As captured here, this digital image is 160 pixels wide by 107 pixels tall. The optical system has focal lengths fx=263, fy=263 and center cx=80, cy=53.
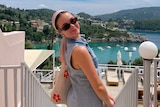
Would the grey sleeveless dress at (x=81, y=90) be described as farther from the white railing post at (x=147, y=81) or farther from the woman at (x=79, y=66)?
the white railing post at (x=147, y=81)

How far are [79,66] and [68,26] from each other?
10.6 inches

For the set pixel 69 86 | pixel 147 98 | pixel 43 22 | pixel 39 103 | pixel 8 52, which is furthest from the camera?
pixel 43 22

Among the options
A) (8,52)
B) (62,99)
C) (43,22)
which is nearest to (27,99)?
(62,99)

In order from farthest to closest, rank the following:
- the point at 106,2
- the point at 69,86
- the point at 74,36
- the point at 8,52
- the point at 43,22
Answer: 1. the point at 106,2
2. the point at 43,22
3. the point at 8,52
4. the point at 69,86
5. the point at 74,36

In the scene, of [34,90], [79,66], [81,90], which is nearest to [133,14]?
[34,90]

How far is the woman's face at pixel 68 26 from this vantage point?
1652mm

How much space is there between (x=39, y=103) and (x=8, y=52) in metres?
1.71

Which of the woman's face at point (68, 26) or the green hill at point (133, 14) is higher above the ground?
the green hill at point (133, 14)

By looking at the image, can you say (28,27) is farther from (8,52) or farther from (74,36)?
(74,36)

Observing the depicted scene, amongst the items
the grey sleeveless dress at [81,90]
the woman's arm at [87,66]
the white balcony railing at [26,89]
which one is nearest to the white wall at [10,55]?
the white balcony railing at [26,89]

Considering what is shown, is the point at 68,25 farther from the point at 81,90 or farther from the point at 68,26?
the point at 81,90

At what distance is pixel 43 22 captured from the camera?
16.0 m

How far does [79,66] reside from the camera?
1563mm

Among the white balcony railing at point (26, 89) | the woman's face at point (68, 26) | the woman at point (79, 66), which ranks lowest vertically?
the white balcony railing at point (26, 89)
